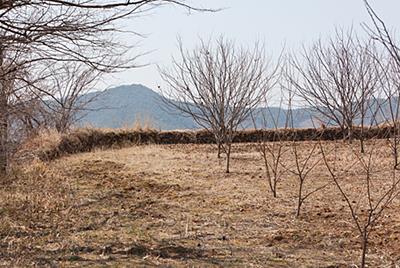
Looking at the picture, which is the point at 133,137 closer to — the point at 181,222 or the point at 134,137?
the point at 134,137

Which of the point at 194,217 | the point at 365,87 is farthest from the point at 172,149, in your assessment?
the point at 194,217

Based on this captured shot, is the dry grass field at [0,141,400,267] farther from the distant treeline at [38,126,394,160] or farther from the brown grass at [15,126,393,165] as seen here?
the distant treeline at [38,126,394,160]

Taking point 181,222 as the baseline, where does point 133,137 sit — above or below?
above

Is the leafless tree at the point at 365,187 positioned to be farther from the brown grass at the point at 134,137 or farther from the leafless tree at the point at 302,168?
the brown grass at the point at 134,137

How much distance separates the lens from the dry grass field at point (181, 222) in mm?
4133

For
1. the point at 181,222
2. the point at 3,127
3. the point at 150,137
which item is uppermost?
the point at 3,127

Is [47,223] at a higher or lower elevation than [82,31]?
lower

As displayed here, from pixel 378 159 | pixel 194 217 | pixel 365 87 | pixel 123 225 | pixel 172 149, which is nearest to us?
pixel 123 225

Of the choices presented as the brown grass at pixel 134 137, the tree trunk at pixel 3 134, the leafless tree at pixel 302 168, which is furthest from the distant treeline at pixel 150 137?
the tree trunk at pixel 3 134

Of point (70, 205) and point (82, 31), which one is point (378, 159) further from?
point (82, 31)

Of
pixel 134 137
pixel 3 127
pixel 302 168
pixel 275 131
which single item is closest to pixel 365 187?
pixel 302 168

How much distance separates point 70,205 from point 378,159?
24.8 feet

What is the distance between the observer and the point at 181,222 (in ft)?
18.4

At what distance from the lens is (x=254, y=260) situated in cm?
403
